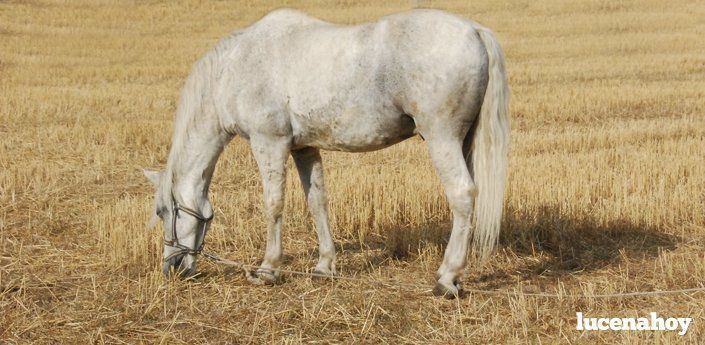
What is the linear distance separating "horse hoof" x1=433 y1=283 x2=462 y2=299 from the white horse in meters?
0.01

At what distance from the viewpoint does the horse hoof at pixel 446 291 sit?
6.12m

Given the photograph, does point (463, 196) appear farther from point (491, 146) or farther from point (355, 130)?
point (355, 130)

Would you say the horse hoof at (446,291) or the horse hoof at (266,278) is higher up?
the horse hoof at (446,291)

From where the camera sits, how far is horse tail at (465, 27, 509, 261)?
19.8 feet

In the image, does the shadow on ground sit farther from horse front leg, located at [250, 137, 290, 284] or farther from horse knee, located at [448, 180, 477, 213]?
horse knee, located at [448, 180, 477, 213]

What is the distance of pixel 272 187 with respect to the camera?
6.68 metres

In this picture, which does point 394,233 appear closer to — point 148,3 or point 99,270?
point 99,270

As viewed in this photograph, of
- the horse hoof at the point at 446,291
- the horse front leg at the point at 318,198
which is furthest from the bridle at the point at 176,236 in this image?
the horse hoof at the point at 446,291

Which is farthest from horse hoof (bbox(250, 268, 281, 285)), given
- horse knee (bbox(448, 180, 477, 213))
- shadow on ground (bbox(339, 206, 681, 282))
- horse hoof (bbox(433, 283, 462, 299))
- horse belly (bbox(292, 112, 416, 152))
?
horse knee (bbox(448, 180, 477, 213))

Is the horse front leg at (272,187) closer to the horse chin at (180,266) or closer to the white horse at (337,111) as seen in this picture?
the white horse at (337,111)

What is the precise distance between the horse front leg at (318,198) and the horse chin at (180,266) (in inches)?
38.5

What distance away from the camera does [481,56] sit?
593 centimetres

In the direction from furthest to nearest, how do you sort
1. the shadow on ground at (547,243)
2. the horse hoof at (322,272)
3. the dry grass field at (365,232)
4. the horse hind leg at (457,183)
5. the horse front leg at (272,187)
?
the shadow on ground at (547,243)
the horse hoof at (322,272)
the horse front leg at (272,187)
the horse hind leg at (457,183)
the dry grass field at (365,232)

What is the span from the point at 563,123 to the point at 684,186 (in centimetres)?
639
